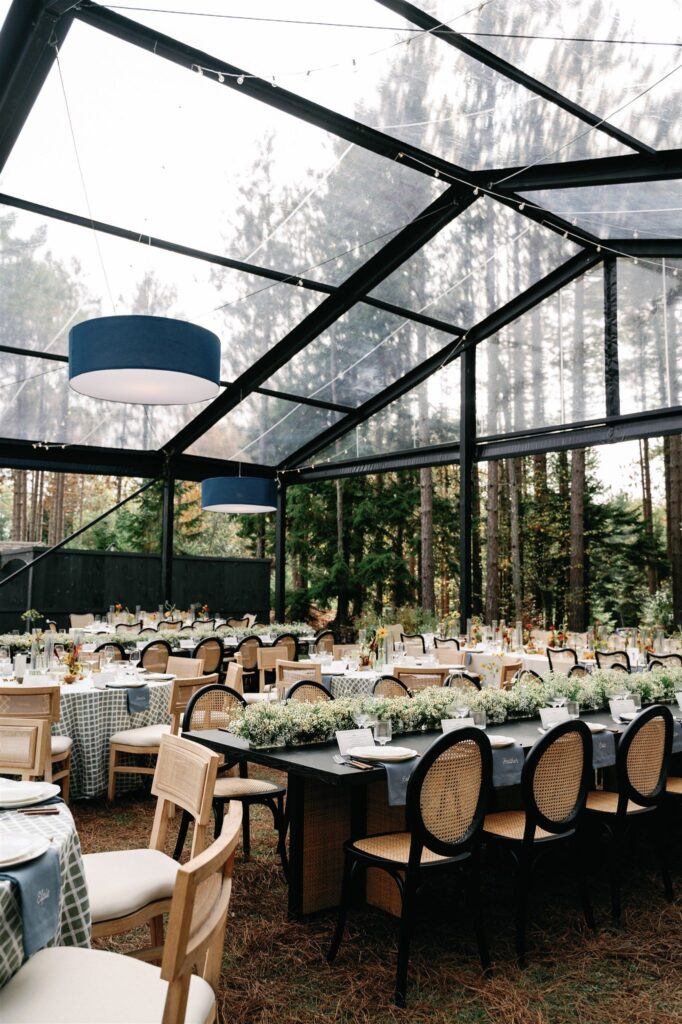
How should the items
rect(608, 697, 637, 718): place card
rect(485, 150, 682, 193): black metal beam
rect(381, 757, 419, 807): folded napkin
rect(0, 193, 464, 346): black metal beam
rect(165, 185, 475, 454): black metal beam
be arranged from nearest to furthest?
rect(381, 757, 419, 807): folded napkin
rect(608, 697, 637, 718): place card
rect(485, 150, 682, 193): black metal beam
rect(0, 193, 464, 346): black metal beam
rect(165, 185, 475, 454): black metal beam

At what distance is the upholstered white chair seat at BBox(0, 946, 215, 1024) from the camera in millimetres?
1970

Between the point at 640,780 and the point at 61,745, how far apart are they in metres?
3.70

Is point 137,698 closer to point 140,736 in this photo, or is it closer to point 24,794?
point 140,736

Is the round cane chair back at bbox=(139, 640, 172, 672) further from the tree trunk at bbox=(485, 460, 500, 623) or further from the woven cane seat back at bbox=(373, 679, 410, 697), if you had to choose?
the tree trunk at bbox=(485, 460, 500, 623)

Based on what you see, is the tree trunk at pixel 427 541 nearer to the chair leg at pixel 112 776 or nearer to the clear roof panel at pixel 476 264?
the clear roof panel at pixel 476 264

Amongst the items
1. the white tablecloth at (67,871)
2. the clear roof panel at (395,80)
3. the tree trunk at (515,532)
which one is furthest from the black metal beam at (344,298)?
the tree trunk at (515,532)

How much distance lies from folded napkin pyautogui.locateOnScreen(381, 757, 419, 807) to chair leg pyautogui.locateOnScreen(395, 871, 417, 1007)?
12.2 inches

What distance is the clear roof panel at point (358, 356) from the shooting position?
12.2m

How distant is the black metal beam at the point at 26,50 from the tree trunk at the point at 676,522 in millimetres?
13449

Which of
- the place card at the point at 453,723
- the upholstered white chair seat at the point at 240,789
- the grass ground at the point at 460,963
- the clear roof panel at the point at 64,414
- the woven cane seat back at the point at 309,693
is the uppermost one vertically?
the clear roof panel at the point at 64,414

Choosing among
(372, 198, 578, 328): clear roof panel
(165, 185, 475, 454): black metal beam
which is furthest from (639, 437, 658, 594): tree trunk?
(165, 185, 475, 454): black metal beam

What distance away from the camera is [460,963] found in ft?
11.6

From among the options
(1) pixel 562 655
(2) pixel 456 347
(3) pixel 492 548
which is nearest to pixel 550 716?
(1) pixel 562 655

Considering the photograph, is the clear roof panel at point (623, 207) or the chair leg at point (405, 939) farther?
the clear roof panel at point (623, 207)
